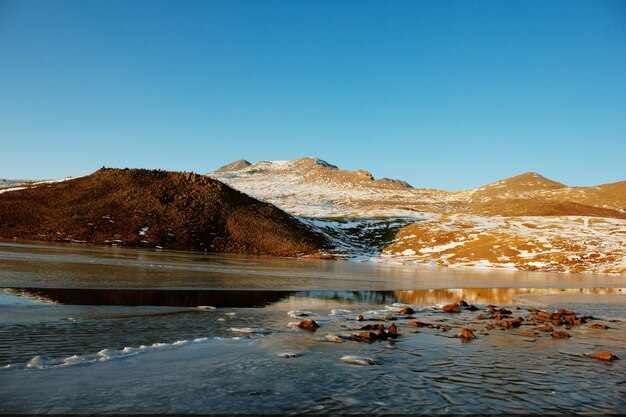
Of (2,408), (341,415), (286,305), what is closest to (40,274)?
(286,305)

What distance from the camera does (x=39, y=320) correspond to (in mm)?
17656

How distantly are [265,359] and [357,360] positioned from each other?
3.12 m

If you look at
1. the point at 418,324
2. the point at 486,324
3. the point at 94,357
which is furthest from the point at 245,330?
the point at 486,324

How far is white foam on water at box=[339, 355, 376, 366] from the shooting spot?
1421cm

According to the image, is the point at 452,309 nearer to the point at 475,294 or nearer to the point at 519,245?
the point at 475,294

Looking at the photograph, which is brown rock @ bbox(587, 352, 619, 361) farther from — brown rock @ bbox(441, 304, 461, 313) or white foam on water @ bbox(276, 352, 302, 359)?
white foam on water @ bbox(276, 352, 302, 359)

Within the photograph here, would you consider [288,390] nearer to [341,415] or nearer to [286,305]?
[341,415]

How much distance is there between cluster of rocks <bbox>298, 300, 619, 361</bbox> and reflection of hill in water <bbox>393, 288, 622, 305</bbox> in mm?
3949

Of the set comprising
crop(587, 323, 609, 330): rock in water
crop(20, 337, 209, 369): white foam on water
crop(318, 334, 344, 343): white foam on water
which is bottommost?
crop(587, 323, 609, 330): rock in water

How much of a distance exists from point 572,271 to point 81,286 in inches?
3209

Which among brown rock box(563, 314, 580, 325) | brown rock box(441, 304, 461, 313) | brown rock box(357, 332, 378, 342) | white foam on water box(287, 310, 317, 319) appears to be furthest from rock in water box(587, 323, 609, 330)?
white foam on water box(287, 310, 317, 319)

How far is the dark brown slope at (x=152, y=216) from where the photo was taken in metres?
90.8

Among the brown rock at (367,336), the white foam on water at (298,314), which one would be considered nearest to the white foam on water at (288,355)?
the brown rock at (367,336)

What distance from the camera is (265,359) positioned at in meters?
14.1
